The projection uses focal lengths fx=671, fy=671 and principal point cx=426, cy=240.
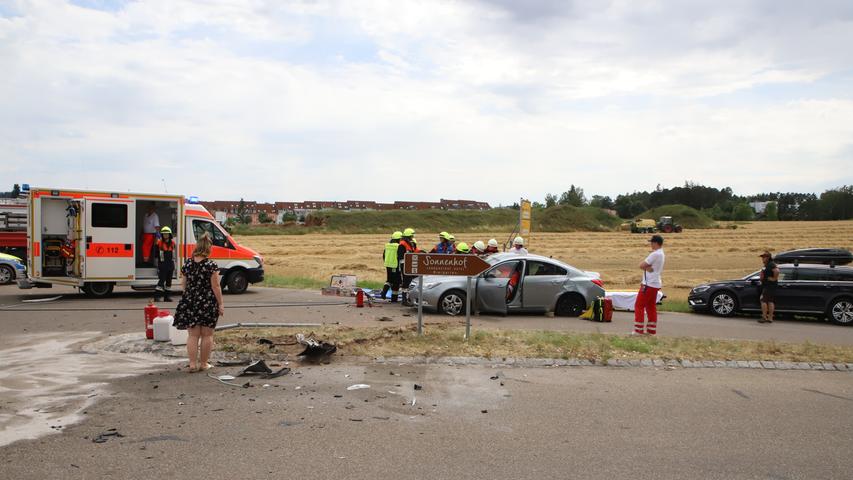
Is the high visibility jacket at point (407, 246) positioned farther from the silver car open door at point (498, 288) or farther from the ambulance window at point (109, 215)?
the ambulance window at point (109, 215)

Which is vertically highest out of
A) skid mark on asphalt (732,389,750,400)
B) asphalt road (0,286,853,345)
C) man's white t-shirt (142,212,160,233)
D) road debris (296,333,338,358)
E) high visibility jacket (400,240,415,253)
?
man's white t-shirt (142,212,160,233)

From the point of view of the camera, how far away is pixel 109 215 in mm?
16625

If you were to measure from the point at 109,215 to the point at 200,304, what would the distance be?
10.1 metres

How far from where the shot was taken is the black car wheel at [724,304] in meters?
16.4

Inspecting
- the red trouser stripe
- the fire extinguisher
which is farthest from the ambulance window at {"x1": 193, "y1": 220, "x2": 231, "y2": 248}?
the red trouser stripe

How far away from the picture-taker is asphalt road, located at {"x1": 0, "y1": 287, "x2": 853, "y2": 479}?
5043mm

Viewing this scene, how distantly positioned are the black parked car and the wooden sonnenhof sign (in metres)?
8.90

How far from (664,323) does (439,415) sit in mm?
9437

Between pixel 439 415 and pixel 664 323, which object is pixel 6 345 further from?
pixel 664 323

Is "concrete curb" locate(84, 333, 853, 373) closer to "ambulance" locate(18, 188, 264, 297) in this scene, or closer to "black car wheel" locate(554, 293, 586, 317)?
"black car wheel" locate(554, 293, 586, 317)

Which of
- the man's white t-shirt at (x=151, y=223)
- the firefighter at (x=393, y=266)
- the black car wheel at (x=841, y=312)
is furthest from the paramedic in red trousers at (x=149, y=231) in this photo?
the black car wheel at (x=841, y=312)

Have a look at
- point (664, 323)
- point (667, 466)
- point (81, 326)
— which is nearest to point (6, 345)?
point (81, 326)

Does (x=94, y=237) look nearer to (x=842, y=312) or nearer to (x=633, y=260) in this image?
(x=842, y=312)

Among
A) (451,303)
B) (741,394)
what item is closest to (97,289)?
(451,303)
